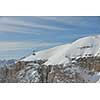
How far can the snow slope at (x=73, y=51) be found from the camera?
206 inches

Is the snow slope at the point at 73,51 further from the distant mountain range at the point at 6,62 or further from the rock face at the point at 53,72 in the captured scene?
the distant mountain range at the point at 6,62

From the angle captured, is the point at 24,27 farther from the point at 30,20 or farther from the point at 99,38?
the point at 99,38

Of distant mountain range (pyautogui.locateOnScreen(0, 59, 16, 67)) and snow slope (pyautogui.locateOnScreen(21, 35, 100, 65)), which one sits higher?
snow slope (pyautogui.locateOnScreen(21, 35, 100, 65))

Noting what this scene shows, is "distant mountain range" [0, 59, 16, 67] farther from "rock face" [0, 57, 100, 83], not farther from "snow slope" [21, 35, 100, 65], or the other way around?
"snow slope" [21, 35, 100, 65]

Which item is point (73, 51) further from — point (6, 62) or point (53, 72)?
point (6, 62)

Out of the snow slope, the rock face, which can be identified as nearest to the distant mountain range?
the rock face

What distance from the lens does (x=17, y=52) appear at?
5.27 meters

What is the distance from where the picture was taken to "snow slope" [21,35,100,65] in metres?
5.23

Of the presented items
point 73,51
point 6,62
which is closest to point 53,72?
point 73,51

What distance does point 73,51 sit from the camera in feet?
17.3

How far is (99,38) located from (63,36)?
39 cm
